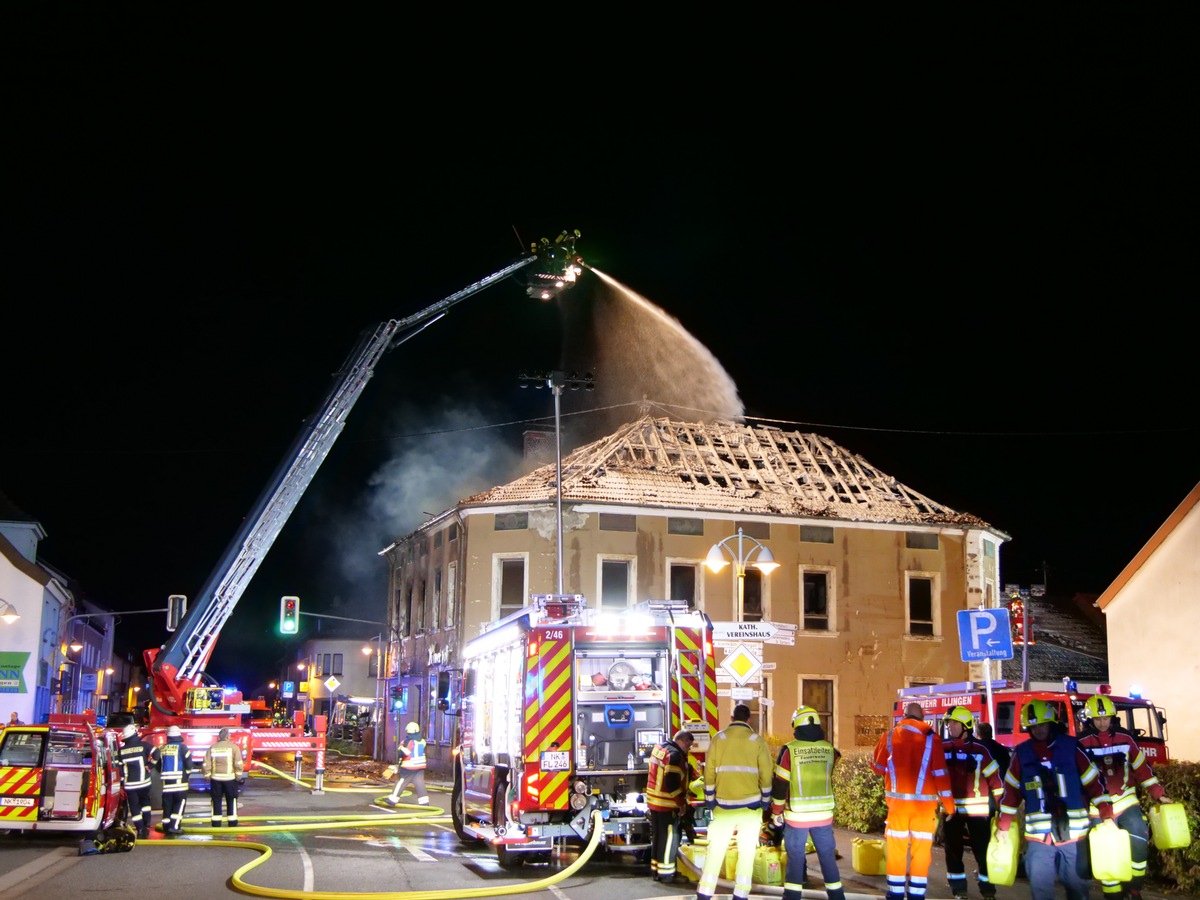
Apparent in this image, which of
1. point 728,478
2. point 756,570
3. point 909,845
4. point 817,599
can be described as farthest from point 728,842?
point 728,478

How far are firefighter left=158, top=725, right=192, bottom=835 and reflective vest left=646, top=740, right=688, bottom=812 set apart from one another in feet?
23.4

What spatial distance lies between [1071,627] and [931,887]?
→ 34.4 m

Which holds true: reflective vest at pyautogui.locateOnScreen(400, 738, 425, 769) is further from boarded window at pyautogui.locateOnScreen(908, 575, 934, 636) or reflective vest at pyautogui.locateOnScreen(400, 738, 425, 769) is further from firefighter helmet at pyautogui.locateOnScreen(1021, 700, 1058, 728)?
boarded window at pyautogui.locateOnScreen(908, 575, 934, 636)

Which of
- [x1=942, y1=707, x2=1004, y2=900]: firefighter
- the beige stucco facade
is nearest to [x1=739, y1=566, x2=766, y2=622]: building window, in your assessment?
the beige stucco facade

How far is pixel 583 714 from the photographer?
41.2 feet

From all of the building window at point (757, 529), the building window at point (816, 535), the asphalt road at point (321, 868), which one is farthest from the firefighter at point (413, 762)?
the building window at point (816, 535)

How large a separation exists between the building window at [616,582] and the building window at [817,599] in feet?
14.6

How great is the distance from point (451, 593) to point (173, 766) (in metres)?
16.2

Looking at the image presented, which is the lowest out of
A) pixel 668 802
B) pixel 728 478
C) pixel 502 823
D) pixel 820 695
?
pixel 502 823

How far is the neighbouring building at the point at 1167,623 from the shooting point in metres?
20.5

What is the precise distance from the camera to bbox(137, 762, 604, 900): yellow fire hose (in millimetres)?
9664

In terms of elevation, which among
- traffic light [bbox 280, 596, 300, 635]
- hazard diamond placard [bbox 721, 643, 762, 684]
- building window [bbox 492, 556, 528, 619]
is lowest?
hazard diamond placard [bbox 721, 643, 762, 684]

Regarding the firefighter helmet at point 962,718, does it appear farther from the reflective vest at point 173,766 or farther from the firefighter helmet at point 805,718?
the reflective vest at point 173,766

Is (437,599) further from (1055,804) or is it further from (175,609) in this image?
(1055,804)
